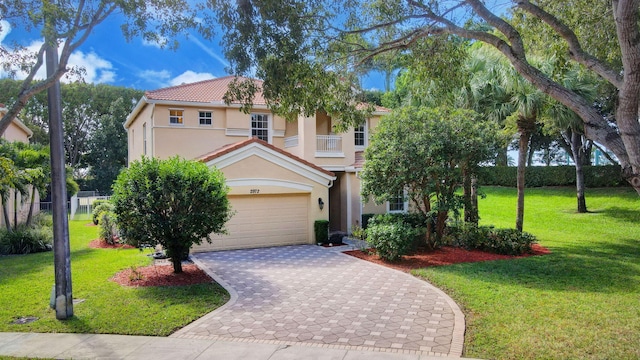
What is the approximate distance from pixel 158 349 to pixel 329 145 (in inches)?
590

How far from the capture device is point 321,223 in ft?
57.8

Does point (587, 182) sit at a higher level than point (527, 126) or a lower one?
lower

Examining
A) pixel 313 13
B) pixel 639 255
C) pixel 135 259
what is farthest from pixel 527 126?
pixel 135 259

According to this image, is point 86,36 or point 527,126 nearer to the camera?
point 86,36

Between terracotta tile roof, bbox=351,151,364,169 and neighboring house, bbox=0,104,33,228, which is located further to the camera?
neighboring house, bbox=0,104,33,228

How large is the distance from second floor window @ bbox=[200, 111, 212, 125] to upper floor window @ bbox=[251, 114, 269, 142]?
199cm

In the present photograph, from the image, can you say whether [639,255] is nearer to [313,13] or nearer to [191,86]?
[313,13]

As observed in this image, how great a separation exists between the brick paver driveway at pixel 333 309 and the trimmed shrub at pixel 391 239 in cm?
76

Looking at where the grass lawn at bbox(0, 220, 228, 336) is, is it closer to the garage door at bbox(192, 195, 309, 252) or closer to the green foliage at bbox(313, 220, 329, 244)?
the garage door at bbox(192, 195, 309, 252)

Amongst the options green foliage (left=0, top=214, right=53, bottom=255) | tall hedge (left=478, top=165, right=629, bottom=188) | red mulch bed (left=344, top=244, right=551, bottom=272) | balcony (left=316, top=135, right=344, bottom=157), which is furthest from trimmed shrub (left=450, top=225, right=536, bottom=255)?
green foliage (left=0, top=214, right=53, bottom=255)

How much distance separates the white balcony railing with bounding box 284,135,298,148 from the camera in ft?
67.8

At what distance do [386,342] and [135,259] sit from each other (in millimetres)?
10148

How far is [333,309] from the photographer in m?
8.68

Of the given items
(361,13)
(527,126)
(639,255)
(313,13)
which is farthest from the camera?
(527,126)
